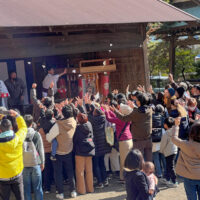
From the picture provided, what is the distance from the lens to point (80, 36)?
8859mm

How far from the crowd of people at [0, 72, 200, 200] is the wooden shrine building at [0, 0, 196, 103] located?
7.27ft

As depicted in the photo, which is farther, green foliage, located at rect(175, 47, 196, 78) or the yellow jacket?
green foliage, located at rect(175, 47, 196, 78)

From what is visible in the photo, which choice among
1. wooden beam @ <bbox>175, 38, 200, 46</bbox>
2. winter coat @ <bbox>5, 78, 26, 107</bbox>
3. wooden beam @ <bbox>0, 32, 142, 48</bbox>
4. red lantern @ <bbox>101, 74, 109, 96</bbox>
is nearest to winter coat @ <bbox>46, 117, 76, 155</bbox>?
wooden beam @ <bbox>0, 32, 142, 48</bbox>

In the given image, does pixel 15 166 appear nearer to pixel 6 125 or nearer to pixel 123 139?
pixel 6 125

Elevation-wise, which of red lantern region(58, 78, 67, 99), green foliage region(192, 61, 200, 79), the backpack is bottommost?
the backpack

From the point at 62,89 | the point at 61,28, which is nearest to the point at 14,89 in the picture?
the point at 62,89

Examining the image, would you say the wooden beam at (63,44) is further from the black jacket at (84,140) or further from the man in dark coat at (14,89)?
the black jacket at (84,140)

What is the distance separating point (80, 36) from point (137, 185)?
5931 millimetres

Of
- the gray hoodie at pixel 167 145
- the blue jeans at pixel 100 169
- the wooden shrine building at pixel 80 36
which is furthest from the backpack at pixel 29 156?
the wooden shrine building at pixel 80 36

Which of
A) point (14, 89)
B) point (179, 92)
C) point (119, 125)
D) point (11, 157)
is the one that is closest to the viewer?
point (11, 157)

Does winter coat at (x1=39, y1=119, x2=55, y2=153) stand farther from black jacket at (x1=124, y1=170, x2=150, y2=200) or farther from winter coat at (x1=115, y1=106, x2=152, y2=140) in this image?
black jacket at (x1=124, y1=170, x2=150, y2=200)

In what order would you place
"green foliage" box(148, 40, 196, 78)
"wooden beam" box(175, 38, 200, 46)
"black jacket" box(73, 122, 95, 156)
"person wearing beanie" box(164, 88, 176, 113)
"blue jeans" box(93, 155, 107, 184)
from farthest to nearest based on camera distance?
1. "green foliage" box(148, 40, 196, 78)
2. "wooden beam" box(175, 38, 200, 46)
3. "person wearing beanie" box(164, 88, 176, 113)
4. "blue jeans" box(93, 155, 107, 184)
5. "black jacket" box(73, 122, 95, 156)

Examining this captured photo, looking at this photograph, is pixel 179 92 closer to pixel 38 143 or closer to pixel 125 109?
pixel 125 109

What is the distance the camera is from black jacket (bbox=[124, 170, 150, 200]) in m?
3.76
